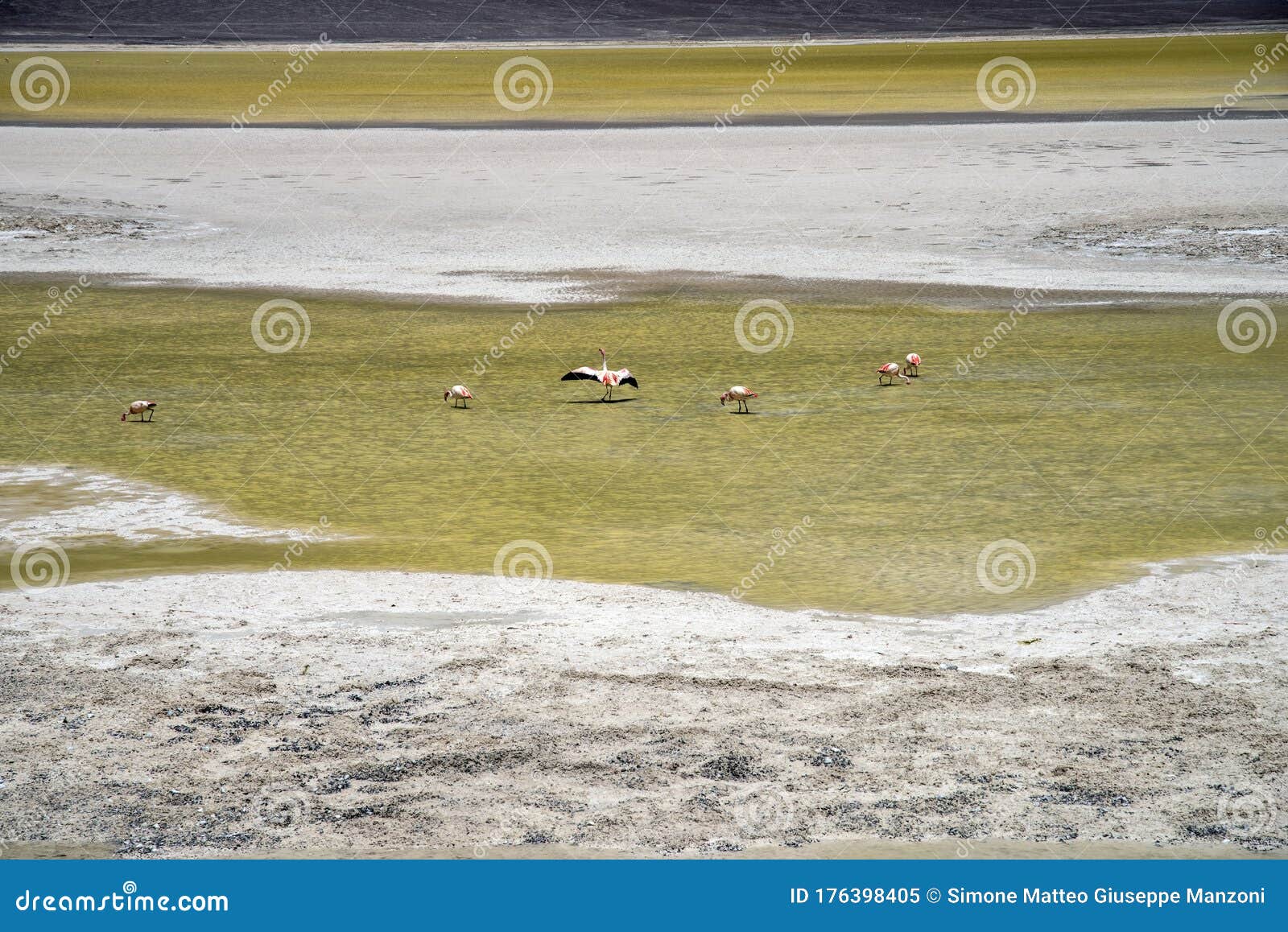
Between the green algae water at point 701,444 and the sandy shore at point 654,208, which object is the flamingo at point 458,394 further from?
the sandy shore at point 654,208

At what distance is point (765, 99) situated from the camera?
130 ft

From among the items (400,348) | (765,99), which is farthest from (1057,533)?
(765,99)

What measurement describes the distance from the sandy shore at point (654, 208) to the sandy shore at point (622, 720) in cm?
1056

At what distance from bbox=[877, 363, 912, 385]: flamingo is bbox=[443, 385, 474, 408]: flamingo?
3.29 metres

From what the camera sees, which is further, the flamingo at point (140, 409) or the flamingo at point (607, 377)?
the flamingo at point (607, 377)

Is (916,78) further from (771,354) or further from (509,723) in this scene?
(509,723)

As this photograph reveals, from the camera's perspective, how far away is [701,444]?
35.7ft

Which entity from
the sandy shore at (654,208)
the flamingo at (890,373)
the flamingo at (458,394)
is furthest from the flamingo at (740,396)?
the sandy shore at (654,208)

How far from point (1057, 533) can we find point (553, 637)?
10.4ft

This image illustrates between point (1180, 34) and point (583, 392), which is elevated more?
point (1180, 34)

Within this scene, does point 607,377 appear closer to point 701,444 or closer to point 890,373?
point 701,444

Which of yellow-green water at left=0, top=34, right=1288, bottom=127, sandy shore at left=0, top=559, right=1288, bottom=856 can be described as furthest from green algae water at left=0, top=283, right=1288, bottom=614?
yellow-green water at left=0, top=34, right=1288, bottom=127

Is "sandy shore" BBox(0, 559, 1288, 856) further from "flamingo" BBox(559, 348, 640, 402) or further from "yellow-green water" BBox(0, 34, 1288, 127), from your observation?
"yellow-green water" BBox(0, 34, 1288, 127)

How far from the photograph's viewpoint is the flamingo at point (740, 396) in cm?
1174
